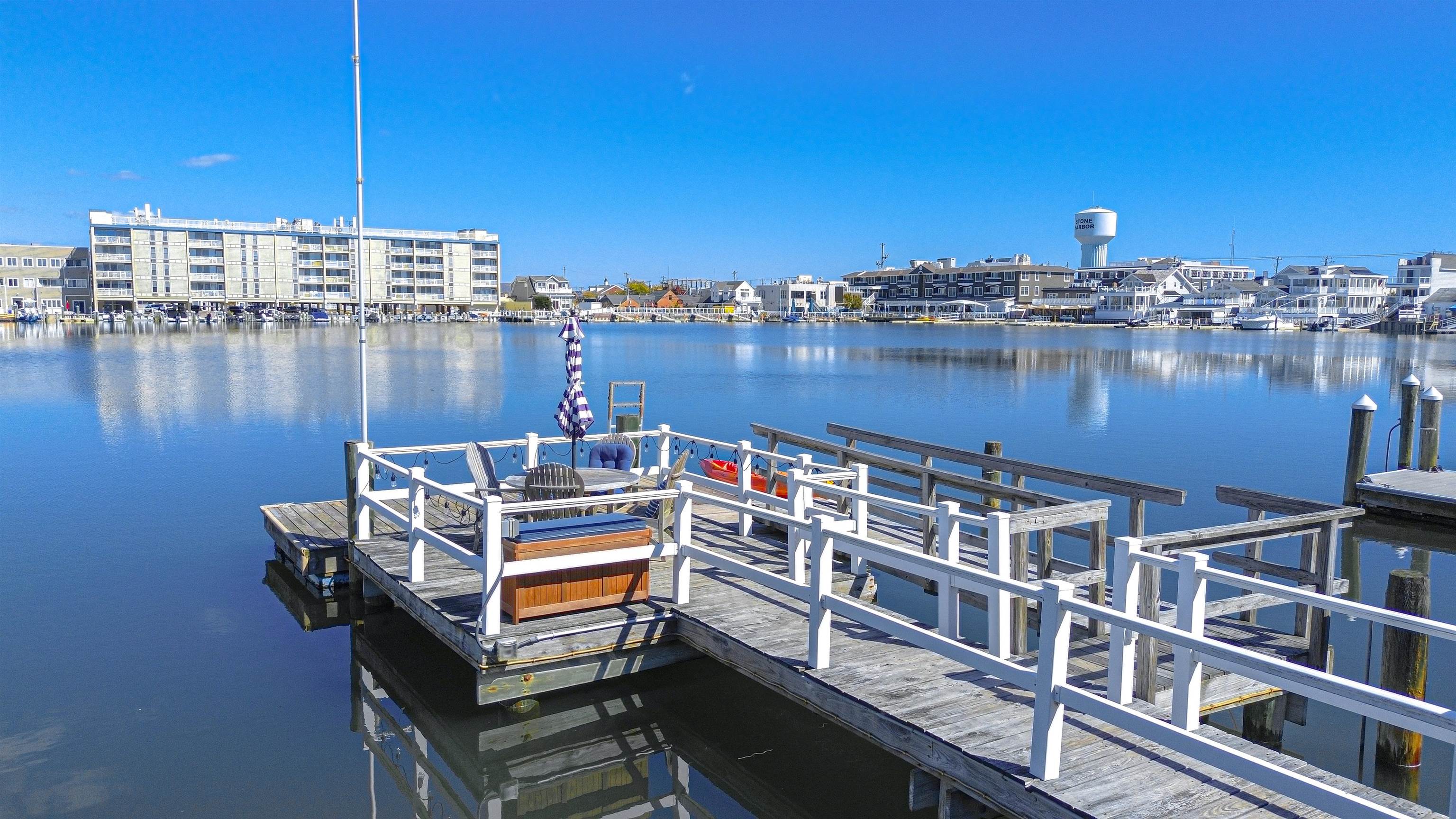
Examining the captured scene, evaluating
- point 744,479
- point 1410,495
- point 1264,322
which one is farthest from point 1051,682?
point 1264,322

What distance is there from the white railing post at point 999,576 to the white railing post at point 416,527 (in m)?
5.66

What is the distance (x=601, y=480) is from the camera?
12.2 meters

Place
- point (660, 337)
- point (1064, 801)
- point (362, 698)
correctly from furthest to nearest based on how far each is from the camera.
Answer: point (660, 337) < point (362, 698) < point (1064, 801)

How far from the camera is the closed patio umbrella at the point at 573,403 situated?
41.0 feet

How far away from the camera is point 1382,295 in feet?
509

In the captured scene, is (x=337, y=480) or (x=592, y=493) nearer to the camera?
(x=592, y=493)

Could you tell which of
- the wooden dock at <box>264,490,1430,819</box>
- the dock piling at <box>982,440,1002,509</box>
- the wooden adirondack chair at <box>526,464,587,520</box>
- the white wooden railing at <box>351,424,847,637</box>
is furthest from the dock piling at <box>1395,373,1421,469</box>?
the wooden adirondack chair at <box>526,464,587,520</box>

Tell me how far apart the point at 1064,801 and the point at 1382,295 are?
603 ft

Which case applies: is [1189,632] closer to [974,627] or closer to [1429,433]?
[974,627]

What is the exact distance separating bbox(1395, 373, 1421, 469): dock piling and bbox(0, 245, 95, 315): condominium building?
160139mm

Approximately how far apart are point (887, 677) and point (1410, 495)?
17216 mm

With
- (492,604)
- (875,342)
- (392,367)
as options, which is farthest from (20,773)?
(875,342)

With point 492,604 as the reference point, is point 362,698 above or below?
Answer: below

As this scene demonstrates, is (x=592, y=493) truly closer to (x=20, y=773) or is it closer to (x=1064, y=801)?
(x=20, y=773)
